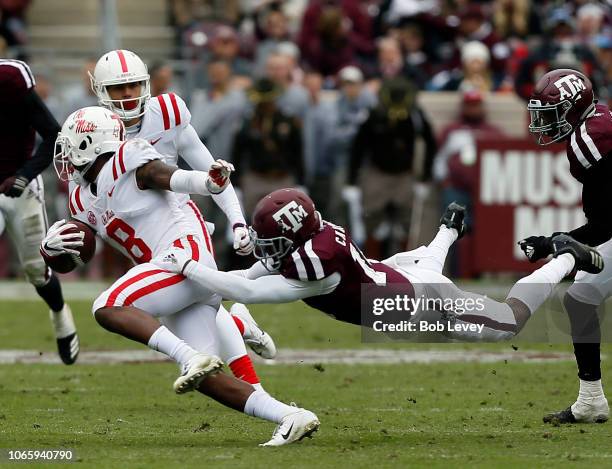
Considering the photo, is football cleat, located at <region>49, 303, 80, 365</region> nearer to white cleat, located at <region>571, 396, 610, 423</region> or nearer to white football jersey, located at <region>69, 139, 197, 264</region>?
white football jersey, located at <region>69, 139, 197, 264</region>

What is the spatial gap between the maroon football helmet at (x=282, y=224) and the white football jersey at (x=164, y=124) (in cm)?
107

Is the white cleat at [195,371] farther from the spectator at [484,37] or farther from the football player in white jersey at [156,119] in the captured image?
the spectator at [484,37]

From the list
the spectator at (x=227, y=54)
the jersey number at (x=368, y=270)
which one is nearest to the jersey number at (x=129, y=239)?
the jersey number at (x=368, y=270)

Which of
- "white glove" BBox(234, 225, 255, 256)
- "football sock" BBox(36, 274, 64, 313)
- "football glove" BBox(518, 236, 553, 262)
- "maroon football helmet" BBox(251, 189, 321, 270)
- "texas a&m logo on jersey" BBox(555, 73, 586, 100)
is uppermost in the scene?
"texas a&m logo on jersey" BBox(555, 73, 586, 100)

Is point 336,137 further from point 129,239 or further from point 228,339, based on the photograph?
point 129,239

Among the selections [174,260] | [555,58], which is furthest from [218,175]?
[555,58]

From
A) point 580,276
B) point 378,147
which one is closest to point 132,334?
point 580,276

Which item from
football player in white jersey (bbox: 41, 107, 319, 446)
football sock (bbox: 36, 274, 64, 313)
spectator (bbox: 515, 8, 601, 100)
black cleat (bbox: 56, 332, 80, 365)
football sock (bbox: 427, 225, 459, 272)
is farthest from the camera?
spectator (bbox: 515, 8, 601, 100)

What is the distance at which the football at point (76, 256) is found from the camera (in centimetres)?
603

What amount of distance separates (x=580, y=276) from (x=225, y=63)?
694 cm

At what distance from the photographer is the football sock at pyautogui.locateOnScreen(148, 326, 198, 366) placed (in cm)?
565

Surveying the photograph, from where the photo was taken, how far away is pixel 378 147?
12656mm

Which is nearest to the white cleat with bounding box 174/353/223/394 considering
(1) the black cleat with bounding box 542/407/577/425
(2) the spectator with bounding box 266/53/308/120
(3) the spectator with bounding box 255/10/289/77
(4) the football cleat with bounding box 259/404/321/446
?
(4) the football cleat with bounding box 259/404/321/446

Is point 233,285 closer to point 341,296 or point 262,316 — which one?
point 341,296
